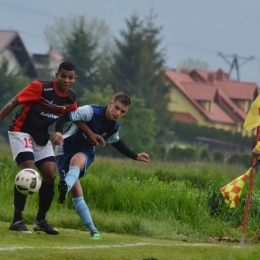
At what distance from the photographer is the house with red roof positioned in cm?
10606

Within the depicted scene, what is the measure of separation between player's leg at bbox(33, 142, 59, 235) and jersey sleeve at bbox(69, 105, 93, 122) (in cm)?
41

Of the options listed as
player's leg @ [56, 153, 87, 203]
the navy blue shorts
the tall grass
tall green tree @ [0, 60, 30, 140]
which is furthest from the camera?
tall green tree @ [0, 60, 30, 140]

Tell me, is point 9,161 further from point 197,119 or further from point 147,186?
point 197,119

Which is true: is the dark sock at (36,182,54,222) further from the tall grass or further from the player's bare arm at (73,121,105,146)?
the tall grass

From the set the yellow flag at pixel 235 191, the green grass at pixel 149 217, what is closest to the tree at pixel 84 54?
the green grass at pixel 149 217

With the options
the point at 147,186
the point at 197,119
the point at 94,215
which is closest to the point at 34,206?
the point at 94,215

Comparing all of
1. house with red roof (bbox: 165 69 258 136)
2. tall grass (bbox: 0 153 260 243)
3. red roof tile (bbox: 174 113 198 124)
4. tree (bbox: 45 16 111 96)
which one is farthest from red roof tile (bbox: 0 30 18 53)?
tall grass (bbox: 0 153 260 243)

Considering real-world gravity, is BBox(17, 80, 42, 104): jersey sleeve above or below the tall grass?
above

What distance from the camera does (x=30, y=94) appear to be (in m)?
10.2

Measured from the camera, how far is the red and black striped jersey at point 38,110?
10234 mm

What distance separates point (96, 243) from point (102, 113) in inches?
62.3

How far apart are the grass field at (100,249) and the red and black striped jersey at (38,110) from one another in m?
1.12

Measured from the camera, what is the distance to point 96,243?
32.8 ft

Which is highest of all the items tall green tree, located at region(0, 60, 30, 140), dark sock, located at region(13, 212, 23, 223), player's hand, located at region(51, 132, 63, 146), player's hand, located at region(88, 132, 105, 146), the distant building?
the distant building
